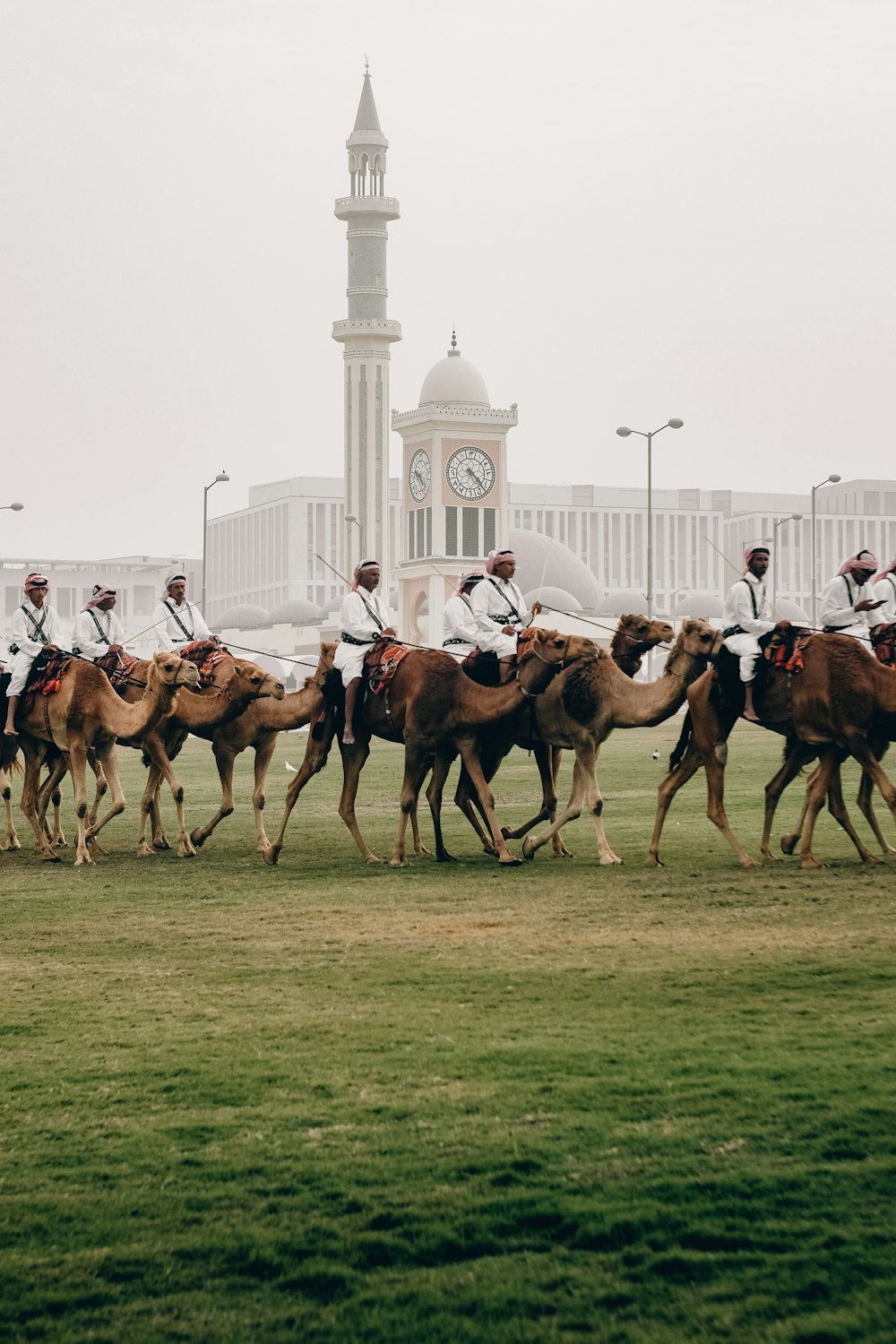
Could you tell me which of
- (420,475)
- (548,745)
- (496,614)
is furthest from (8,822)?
(420,475)

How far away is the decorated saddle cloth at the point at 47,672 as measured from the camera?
58.2 ft

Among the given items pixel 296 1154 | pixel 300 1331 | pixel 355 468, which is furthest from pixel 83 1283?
pixel 355 468

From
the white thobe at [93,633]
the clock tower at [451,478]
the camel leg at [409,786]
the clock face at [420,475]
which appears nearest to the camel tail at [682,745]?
the camel leg at [409,786]

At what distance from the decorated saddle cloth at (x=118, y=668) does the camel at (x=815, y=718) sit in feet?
18.6

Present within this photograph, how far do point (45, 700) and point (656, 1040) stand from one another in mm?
10645

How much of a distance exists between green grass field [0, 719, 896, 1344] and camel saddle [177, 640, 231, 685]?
512cm

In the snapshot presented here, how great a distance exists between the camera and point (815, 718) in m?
15.4

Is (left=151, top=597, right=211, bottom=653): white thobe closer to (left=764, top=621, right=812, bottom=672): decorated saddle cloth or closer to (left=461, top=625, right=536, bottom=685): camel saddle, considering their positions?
(left=461, top=625, right=536, bottom=685): camel saddle

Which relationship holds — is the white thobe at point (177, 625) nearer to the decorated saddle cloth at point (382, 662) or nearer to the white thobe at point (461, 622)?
the decorated saddle cloth at point (382, 662)

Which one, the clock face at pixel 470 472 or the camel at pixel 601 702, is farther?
the clock face at pixel 470 472

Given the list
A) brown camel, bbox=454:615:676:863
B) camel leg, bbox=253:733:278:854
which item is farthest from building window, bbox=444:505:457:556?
brown camel, bbox=454:615:676:863

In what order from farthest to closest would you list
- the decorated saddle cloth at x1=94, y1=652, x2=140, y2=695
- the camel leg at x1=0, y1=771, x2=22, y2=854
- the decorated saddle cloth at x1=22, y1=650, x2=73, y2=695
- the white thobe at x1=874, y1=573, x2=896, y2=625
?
1. the camel leg at x1=0, y1=771, x2=22, y2=854
2. the decorated saddle cloth at x1=94, y1=652, x2=140, y2=695
3. the decorated saddle cloth at x1=22, y1=650, x2=73, y2=695
4. the white thobe at x1=874, y1=573, x2=896, y2=625

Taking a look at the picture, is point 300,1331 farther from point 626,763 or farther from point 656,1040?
point 626,763

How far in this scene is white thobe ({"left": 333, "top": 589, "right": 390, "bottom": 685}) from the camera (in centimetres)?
1738
